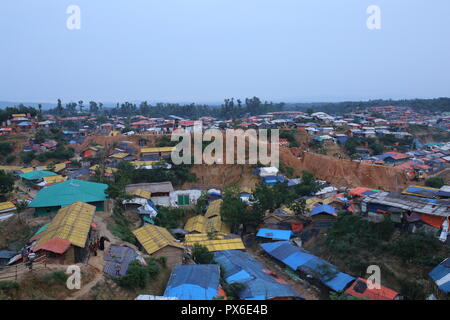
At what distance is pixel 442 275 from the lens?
10883 millimetres

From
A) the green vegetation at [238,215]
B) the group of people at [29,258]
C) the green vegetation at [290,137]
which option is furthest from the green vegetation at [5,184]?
the green vegetation at [290,137]

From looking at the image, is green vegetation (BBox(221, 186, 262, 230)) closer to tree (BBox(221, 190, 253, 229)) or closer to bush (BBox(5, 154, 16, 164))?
tree (BBox(221, 190, 253, 229))

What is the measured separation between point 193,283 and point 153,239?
447 cm

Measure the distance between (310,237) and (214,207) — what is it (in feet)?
22.5

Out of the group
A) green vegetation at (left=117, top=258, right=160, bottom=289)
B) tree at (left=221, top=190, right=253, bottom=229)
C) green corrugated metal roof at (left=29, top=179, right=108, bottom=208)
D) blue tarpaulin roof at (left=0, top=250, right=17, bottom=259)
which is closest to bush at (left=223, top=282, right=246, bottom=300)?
green vegetation at (left=117, top=258, right=160, bottom=289)

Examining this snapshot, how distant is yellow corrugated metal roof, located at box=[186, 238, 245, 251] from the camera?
51.3 ft

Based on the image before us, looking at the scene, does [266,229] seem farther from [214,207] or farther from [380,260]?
[380,260]

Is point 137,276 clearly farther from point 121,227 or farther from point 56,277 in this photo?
point 121,227

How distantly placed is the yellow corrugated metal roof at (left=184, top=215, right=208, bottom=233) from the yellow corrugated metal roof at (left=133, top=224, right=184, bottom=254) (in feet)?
9.86

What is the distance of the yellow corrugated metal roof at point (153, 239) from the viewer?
1389 cm

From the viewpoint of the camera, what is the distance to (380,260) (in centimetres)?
1276

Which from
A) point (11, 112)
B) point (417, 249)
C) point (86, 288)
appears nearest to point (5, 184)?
point (86, 288)

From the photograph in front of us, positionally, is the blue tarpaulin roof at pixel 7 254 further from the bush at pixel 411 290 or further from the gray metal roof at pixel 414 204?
the gray metal roof at pixel 414 204
